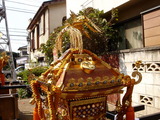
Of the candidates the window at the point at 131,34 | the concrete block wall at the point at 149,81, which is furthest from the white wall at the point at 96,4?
the concrete block wall at the point at 149,81

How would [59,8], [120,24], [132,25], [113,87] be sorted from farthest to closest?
[59,8] → [120,24] → [132,25] → [113,87]

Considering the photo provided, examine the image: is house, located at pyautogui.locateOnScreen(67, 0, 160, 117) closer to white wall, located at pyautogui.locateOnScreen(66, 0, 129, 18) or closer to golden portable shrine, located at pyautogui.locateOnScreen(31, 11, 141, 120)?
white wall, located at pyautogui.locateOnScreen(66, 0, 129, 18)

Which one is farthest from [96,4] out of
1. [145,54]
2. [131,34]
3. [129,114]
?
[129,114]

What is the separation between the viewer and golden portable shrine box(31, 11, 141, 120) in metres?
1.83

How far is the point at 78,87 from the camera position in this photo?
1.85 metres

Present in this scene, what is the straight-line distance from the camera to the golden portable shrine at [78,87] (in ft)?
6.00

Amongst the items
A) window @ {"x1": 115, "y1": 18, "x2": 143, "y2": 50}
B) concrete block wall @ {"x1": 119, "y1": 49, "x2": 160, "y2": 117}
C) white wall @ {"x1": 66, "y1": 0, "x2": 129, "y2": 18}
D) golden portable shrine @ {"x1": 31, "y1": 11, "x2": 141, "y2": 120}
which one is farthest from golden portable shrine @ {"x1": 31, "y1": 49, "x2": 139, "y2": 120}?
white wall @ {"x1": 66, "y1": 0, "x2": 129, "y2": 18}

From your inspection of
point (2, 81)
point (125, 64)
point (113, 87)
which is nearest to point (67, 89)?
point (113, 87)

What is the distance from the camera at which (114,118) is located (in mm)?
2484

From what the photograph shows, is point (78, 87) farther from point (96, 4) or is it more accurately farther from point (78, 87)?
point (96, 4)

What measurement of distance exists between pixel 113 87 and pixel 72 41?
2.44 feet

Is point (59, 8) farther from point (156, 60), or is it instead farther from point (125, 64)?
point (156, 60)

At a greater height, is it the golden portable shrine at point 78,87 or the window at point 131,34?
the window at point 131,34

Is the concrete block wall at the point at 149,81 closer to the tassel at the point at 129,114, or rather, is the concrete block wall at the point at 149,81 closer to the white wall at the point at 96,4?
the tassel at the point at 129,114
